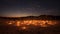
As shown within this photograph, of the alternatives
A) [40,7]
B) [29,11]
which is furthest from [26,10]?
[40,7]

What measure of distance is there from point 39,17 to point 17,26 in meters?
0.21

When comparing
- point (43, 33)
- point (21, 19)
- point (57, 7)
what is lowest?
point (43, 33)

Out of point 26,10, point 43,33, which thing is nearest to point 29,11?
point 26,10

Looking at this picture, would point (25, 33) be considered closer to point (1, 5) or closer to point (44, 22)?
point (44, 22)

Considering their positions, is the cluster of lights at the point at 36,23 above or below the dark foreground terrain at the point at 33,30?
above

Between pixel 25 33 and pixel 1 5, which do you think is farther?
pixel 1 5

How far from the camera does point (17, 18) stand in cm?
106

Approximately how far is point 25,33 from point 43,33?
0.16 metres

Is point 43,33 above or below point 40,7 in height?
below

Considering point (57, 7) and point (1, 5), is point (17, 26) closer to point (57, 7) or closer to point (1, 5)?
point (1, 5)

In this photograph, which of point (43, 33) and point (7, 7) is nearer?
point (43, 33)

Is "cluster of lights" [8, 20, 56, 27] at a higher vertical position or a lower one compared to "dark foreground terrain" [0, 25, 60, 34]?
higher

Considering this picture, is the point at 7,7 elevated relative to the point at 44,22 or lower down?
elevated

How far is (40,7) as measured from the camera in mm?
1110
